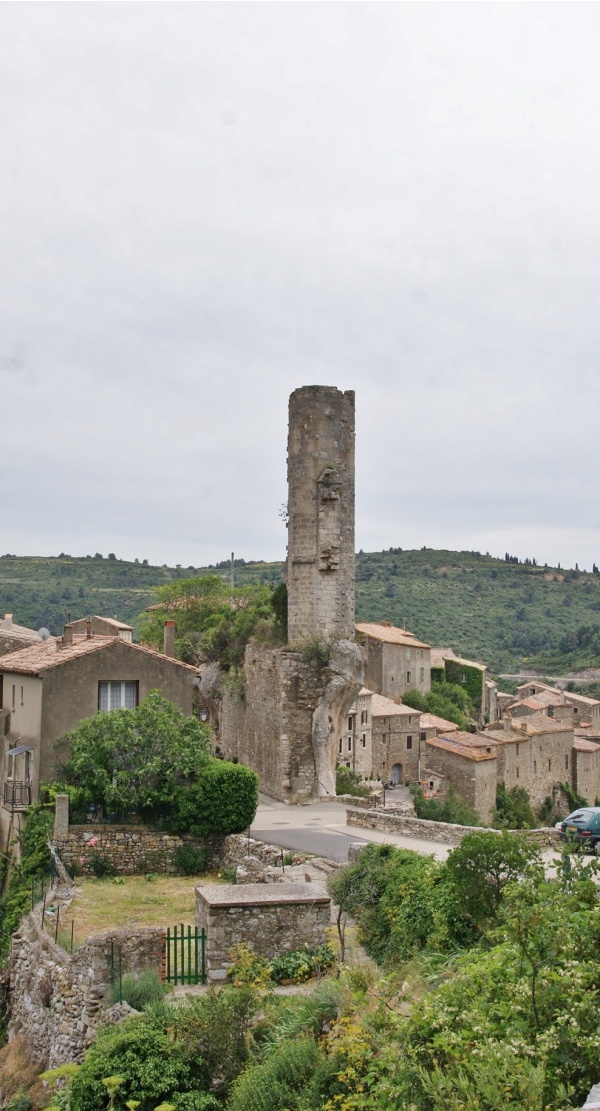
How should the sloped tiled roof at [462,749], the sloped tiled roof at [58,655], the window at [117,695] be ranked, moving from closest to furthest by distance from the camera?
1. the sloped tiled roof at [58,655]
2. the window at [117,695]
3. the sloped tiled roof at [462,749]

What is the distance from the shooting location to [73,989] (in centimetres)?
1320

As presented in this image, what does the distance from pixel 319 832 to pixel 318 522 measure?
1019cm

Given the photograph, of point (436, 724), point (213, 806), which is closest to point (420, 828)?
point (213, 806)

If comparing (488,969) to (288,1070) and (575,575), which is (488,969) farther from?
(575,575)

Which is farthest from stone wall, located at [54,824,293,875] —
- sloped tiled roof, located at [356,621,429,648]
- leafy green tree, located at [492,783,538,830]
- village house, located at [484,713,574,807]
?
sloped tiled roof, located at [356,621,429,648]

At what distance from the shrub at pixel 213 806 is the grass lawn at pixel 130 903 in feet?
3.46

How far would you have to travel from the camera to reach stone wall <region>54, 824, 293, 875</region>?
19.9m

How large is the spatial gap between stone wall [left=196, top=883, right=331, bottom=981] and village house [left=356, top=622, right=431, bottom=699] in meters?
48.4

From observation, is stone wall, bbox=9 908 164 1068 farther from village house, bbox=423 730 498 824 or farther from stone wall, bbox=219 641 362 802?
village house, bbox=423 730 498 824

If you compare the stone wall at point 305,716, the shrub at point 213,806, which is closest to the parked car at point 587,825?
the shrub at point 213,806

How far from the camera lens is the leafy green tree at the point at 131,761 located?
67.3ft

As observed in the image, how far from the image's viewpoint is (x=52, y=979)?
1399cm

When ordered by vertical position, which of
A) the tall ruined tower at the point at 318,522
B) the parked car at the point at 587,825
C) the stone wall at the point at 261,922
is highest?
the tall ruined tower at the point at 318,522

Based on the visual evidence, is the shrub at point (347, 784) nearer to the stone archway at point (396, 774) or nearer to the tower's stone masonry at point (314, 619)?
the tower's stone masonry at point (314, 619)
